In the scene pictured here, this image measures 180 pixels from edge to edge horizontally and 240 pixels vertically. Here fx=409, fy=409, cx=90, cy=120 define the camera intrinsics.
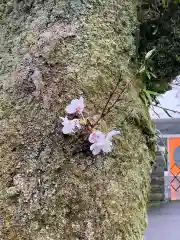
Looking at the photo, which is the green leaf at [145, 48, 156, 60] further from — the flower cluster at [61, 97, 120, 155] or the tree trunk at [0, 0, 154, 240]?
the flower cluster at [61, 97, 120, 155]

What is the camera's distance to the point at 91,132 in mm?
534

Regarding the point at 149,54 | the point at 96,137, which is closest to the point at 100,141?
the point at 96,137

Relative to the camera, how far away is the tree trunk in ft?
1.67

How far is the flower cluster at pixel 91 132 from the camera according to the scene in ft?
1.73

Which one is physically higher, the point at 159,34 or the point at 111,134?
the point at 159,34

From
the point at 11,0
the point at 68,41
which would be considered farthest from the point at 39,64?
the point at 11,0

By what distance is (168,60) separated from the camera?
82 centimetres

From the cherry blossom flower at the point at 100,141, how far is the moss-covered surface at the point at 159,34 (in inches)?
10.7

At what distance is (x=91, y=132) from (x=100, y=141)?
0.7 inches

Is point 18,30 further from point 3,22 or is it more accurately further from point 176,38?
point 176,38

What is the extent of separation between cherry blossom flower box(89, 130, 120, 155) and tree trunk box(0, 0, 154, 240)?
0.01 metres

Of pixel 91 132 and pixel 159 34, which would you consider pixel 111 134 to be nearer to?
pixel 91 132

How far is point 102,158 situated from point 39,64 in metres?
0.18

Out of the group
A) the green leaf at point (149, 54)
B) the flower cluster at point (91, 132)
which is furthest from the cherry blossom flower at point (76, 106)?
the green leaf at point (149, 54)
